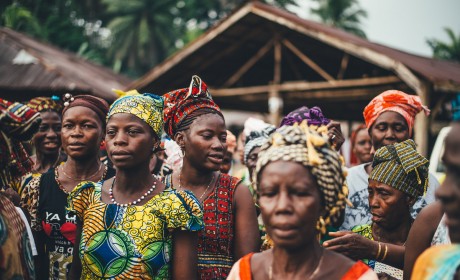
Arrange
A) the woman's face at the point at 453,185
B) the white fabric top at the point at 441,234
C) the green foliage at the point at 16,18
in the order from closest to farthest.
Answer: the woman's face at the point at 453,185, the white fabric top at the point at 441,234, the green foliage at the point at 16,18

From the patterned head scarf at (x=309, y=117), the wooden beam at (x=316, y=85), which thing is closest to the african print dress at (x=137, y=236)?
the patterned head scarf at (x=309, y=117)

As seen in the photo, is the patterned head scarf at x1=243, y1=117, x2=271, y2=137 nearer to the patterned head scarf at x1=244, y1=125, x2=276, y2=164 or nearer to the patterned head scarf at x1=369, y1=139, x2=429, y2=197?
the patterned head scarf at x1=244, y1=125, x2=276, y2=164

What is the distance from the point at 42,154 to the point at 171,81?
9.03 metres

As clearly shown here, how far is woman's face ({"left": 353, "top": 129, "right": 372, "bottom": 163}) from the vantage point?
5.54 metres

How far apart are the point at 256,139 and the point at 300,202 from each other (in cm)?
264

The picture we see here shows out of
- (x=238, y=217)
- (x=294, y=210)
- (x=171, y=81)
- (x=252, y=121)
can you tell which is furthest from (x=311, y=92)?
(x=294, y=210)

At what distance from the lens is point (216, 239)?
312 cm

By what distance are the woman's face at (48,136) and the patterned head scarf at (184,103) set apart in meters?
1.85

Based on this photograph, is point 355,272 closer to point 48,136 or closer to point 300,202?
point 300,202

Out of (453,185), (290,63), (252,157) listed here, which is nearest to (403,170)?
(453,185)

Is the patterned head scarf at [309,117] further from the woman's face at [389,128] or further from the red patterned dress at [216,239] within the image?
the red patterned dress at [216,239]

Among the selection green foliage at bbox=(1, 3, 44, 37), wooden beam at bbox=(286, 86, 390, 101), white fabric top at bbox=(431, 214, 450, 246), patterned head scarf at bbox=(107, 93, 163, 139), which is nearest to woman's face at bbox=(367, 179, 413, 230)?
white fabric top at bbox=(431, 214, 450, 246)

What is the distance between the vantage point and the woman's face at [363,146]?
5543mm

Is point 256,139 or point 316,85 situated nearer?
point 256,139
